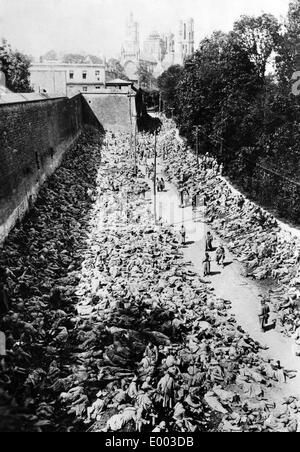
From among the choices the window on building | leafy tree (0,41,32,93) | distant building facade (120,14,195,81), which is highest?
distant building facade (120,14,195,81)

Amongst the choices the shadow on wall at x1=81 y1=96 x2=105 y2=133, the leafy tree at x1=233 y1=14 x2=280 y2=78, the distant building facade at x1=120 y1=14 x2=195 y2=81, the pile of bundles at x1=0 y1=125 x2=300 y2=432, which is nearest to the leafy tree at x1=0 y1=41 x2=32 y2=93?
the shadow on wall at x1=81 y1=96 x2=105 y2=133

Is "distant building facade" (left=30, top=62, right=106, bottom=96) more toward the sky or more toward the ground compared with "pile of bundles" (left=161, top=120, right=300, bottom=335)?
more toward the sky

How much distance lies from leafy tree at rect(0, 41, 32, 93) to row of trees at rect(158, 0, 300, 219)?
53.8 feet

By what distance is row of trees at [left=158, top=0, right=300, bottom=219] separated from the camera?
1989 centimetres

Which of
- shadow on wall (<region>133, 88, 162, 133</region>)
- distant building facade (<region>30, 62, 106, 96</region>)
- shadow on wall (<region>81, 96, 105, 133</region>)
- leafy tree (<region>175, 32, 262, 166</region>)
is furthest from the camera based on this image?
distant building facade (<region>30, 62, 106, 96</region>)

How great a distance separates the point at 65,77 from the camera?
52406 mm

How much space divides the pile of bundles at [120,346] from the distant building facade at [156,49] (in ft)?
274

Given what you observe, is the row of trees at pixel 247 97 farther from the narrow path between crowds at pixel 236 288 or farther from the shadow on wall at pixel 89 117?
the shadow on wall at pixel 89 117

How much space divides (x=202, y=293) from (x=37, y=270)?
561cm

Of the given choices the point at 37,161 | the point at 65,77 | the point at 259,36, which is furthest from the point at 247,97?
the point at 65,77

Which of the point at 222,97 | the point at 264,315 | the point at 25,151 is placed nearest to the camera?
the point at 264,315

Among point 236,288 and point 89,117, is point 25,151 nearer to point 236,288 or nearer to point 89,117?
point 236,288

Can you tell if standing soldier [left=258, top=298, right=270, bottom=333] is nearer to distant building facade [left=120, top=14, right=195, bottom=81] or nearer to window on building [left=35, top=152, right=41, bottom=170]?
window on building [left=35, top=152, right=41, bottom=170]

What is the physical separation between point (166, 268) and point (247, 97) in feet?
44.4
